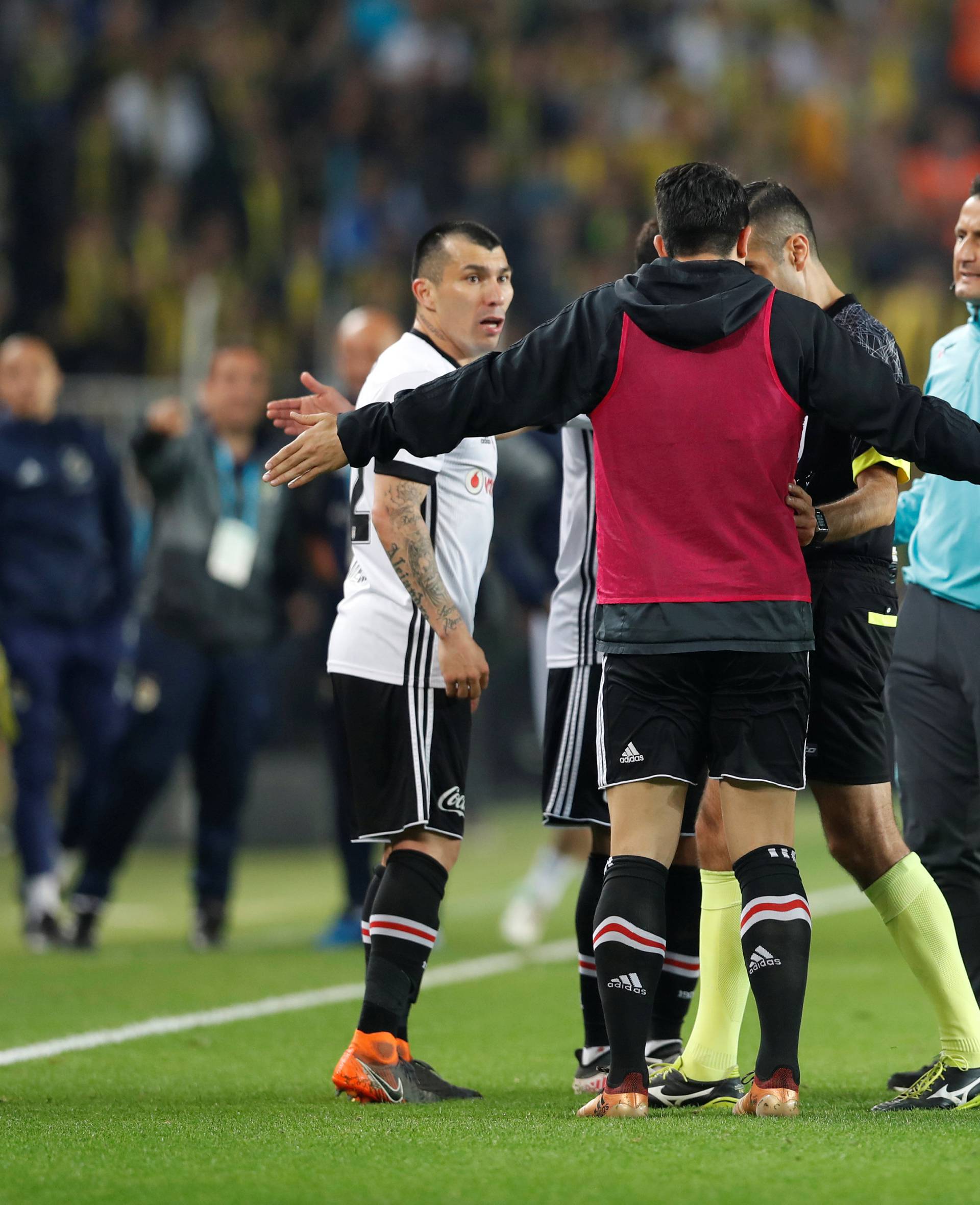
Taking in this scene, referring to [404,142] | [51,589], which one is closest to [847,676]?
[51,589]

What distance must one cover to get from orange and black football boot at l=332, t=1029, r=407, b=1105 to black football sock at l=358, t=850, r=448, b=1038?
4 cm

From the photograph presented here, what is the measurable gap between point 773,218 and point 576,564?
41.6 inches

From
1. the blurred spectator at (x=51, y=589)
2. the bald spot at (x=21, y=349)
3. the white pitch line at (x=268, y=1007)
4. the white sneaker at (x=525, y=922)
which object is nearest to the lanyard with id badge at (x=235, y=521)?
the blurred spectator at (x=51, y=589)

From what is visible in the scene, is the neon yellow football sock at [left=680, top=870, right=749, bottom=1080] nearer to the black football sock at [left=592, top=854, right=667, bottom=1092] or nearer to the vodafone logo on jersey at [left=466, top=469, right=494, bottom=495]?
the black football sock at [left=592, top=854, right=667, bottom=1092]

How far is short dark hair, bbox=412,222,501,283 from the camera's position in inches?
192

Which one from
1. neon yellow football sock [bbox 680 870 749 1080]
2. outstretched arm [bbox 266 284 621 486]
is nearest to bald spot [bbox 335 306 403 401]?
outstretched arm [bbox 266 284 621 486]

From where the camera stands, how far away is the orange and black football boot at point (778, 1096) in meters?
3.75

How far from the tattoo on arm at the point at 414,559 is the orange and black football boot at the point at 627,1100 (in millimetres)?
1183

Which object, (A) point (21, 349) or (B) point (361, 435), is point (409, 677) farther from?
(A) point (21, 349)

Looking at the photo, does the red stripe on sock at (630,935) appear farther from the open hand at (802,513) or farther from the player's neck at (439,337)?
the player's neck at (439,337)

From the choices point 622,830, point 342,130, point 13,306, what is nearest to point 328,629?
point 622,830

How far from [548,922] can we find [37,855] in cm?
233

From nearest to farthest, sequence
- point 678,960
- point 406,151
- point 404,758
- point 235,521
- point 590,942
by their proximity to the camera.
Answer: point 404,758
point 678,960
point 590,942
point 235,521
point 406,151

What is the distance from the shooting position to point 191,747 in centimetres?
800
